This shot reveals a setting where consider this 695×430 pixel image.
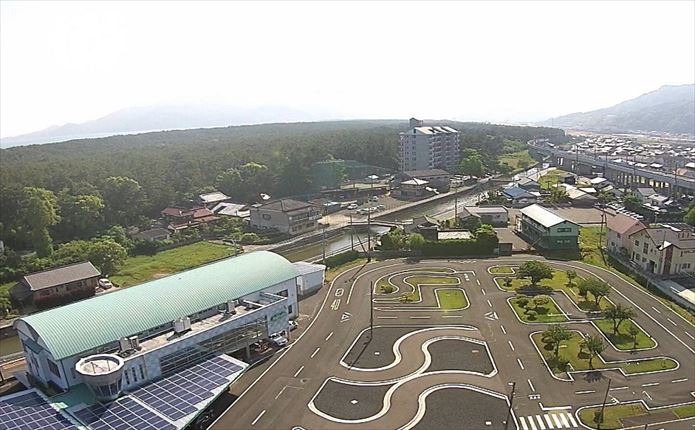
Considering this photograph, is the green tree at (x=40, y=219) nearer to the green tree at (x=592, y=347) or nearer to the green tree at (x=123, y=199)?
the green tree at (x=123, y=199)

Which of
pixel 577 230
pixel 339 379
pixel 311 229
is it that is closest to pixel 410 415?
pixel 339 379

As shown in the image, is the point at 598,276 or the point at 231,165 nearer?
the point at 598,276

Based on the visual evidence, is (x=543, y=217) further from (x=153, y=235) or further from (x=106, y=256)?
(x=153, y=235)

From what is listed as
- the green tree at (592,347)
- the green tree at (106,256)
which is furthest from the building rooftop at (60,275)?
the green tree at (592,347)

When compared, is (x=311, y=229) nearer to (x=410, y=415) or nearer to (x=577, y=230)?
(x=577, y=230)

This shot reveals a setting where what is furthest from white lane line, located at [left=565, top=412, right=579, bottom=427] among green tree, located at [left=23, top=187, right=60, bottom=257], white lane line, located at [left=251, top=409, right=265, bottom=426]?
green tree, located at [left=23, top=187, right=60, bottom=257]
